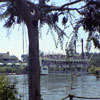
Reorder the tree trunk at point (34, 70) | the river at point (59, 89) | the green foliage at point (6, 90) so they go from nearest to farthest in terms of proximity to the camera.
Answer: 1. the tree trunk at point (34, 70)
2. the green foliage at point (6, 90)
3. the river at point (59, 89)

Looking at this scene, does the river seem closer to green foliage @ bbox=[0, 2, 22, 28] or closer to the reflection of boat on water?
green foliage @ bbox=[0, 2, 22, 28]

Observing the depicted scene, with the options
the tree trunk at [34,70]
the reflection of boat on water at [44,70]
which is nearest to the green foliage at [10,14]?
the tree trunk at [34,70]

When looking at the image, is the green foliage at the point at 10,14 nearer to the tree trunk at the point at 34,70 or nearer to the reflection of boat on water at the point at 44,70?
the tree trunk at the point at 34,70

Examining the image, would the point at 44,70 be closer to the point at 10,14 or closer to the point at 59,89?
the point at 59,89

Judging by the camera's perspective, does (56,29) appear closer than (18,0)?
No

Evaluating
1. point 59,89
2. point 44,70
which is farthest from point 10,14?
point 44,70

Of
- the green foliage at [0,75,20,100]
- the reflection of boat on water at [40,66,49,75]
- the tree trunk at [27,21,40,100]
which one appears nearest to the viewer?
the tree trunk at [27,21,40,100]

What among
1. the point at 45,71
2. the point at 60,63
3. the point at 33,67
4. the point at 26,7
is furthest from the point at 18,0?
the point at 60,63

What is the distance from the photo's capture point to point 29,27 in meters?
5.51

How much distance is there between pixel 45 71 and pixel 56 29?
111m

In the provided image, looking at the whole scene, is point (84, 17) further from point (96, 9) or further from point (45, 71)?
point (45, 71)

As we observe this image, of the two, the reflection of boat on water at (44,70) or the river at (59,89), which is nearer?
the river at (59,89)

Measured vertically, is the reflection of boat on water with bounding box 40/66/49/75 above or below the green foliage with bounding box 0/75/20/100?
below

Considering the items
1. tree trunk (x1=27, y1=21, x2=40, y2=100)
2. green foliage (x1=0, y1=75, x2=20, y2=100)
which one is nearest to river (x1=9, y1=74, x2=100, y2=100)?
green foliage (x1=0, y1=75, x2=20, y2=100)
